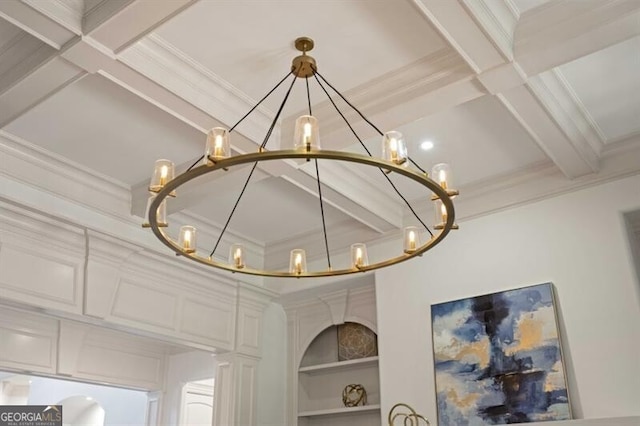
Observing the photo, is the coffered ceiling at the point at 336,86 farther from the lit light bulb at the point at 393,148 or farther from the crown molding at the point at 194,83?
the lit light bulb at the point at 393,148

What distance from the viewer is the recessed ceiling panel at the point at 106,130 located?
349 cm

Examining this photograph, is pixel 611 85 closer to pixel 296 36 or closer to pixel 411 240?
pixel 411 240

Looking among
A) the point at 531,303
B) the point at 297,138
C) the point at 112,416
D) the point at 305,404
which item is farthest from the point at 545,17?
the point at 112,416

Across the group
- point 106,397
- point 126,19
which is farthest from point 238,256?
point 106,397

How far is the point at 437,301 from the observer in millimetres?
4457

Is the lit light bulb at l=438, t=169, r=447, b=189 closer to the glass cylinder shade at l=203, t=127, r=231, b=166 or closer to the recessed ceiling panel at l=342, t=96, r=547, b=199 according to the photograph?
the glass cylinder shade at l=203, t=127, r=231, b=166

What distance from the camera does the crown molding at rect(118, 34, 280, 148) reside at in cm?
304

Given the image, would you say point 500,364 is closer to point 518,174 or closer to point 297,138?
point 518,174

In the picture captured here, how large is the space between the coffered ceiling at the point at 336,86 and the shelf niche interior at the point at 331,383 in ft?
4.81

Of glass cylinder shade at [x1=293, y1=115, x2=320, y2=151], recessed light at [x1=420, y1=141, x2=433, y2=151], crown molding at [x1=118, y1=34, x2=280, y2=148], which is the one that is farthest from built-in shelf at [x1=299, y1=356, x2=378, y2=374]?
glass cylinder shade at [x1=293, y1=115, x2=320, y2=151]

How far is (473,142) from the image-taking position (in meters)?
3.99

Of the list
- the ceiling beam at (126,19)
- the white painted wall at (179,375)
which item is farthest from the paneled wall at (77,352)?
the ceiling beam at (126,19)

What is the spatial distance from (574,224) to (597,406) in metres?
1.14

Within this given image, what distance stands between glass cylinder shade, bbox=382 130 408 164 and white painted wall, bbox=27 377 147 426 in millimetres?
5391
